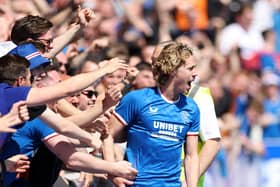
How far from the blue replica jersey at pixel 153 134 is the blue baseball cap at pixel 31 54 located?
3.13 ft

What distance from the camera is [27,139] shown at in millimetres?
7738

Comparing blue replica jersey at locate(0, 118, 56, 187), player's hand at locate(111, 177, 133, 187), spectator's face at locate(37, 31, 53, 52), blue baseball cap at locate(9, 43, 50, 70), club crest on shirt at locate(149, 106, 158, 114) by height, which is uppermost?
spectator's face at locate(37, 31, 53, 52)

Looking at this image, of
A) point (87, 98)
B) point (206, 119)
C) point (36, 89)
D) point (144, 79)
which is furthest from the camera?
point (144, 79)

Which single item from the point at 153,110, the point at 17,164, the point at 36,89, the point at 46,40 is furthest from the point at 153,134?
the point at 36,89

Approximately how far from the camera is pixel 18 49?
789cm

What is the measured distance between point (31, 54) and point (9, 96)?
82 centimetres

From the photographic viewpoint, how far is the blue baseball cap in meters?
7.67

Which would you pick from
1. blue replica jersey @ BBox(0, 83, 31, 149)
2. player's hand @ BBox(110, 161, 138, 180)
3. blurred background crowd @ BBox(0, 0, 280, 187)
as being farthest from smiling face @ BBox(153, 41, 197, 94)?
blurred background crowd @ BBox(0, 0, 280, 187)

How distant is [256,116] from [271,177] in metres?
1.01

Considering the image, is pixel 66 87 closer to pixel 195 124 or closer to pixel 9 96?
pixel 9 96

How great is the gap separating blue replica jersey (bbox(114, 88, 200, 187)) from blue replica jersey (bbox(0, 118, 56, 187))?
89cm

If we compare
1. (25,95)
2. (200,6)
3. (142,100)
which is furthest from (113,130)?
(200,6)

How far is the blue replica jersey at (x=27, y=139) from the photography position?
300 inches

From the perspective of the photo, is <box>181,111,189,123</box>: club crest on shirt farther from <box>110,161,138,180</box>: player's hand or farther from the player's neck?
<box>110,161,138,180</box>: player's hand
